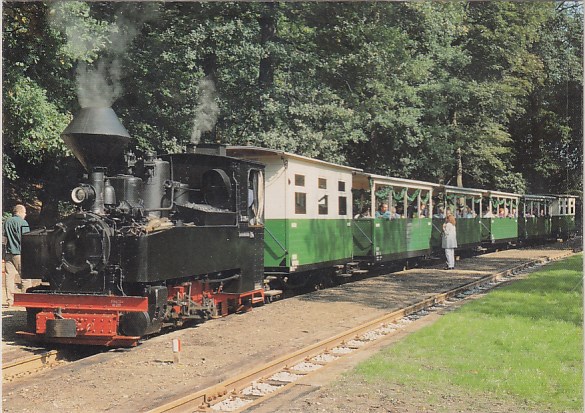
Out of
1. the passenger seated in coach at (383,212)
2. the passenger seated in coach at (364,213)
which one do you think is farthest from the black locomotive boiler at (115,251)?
the passenger seated in coach at (383,212)

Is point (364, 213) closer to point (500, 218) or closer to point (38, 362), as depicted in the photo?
point (38, 362)

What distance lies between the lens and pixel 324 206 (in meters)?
15.9

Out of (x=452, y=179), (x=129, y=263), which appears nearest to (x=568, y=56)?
(x=129, y=263)

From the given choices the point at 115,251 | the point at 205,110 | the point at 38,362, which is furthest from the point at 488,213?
the point at 38,362

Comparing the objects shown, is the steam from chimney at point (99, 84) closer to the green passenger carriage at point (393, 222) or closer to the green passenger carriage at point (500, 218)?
the green passenger carriage at point (393, 222)

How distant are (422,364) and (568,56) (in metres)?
5.25

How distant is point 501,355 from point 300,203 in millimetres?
6997

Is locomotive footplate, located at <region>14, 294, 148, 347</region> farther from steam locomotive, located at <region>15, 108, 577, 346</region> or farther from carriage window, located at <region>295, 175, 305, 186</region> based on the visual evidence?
carriage window, located at <region>295, 175, 305, 186</region>

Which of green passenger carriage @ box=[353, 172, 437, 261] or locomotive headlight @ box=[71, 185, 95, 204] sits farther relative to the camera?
green passenger carriage @ box=[353, 172, 437, 261]

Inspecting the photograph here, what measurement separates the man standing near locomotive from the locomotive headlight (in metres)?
2.47

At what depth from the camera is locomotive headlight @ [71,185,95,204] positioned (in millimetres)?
9328

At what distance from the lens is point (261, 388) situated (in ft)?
23.5

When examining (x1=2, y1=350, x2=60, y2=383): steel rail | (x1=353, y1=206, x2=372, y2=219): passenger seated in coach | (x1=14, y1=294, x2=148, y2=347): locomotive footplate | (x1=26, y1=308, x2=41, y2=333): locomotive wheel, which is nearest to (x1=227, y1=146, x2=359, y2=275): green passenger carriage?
(x1=353, y1=206, x2=372, y2=219): passenger seated in coach

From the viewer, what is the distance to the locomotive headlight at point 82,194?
9.33 metres
